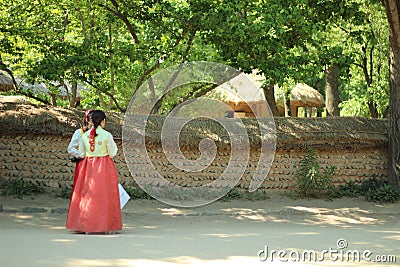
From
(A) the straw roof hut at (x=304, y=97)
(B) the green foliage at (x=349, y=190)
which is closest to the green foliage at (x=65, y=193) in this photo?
(B) the green foliage at (x=349, y=190)

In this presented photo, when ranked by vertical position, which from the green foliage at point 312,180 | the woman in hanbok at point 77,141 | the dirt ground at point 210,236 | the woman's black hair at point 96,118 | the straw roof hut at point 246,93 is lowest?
the dirt ground at point 210,236

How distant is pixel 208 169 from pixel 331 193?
265cm

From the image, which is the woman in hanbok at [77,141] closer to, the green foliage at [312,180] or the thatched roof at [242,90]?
the green foliage at [312,180]

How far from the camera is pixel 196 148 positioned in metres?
12.9

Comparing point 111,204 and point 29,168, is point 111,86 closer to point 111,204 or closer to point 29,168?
point 29,168

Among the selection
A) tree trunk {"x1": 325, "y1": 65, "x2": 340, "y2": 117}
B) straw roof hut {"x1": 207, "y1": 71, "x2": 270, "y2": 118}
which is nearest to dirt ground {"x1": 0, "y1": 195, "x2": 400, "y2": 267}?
straw roof hut {"x1": 207, "y1": 71, "x2": 270, "y2": 118}

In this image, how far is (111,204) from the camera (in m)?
8.06

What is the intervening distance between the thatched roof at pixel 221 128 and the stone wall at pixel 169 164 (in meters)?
0.16

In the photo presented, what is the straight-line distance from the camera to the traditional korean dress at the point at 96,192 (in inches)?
313

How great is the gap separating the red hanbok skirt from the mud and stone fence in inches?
178

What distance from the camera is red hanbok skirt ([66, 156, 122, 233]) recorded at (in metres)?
7.93

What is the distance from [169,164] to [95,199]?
5020mm

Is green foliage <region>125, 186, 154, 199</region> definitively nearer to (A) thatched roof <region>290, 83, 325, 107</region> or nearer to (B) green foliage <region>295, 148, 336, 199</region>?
(B) green foliage <region>295, 148, 336, 199</region>

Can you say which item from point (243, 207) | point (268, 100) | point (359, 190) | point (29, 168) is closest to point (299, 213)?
point (243, 207)
